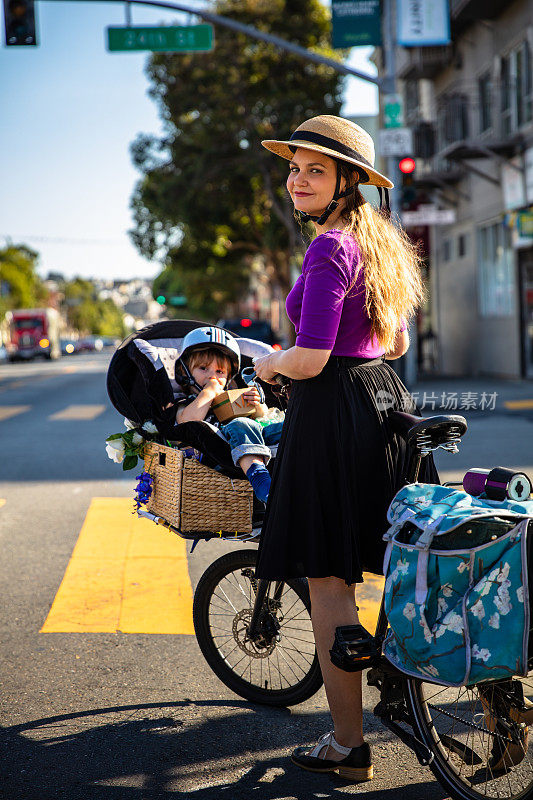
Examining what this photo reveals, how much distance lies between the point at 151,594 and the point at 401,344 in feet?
8.67

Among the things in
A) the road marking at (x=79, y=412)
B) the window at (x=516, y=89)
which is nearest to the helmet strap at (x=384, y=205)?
the road marking at (x=79, y=412)

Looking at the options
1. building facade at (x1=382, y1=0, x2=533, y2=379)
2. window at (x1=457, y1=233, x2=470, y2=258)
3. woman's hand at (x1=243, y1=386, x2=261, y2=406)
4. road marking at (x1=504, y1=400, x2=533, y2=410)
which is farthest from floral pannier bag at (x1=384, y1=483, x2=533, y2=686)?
window at (x1=457, y1=233, x2=470, y2=258)

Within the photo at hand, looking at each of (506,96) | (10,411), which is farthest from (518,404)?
(10,411)

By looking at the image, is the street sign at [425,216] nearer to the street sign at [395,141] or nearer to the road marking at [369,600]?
the street sign at [395,141]

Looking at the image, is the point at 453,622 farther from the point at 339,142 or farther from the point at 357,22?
the point at 357,22

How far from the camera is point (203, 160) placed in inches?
1092

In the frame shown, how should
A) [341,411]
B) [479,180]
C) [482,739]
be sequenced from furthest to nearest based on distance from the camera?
[479,180] < [341,411] < [482,739]

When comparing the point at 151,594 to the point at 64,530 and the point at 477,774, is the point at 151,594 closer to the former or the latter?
the point at 64,530

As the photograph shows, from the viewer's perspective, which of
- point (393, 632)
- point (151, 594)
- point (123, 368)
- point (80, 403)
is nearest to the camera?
point (393, 632)

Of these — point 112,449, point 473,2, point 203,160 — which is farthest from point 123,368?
point 203,160

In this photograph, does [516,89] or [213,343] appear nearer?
[213,343]

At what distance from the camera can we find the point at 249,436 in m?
3.38

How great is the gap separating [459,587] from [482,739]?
0.62m

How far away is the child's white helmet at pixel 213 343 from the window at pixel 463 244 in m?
19.7
